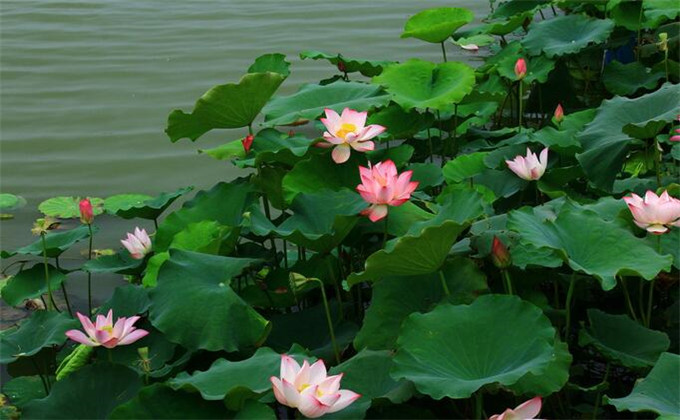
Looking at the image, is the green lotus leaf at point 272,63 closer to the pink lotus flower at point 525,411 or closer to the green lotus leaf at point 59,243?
the green lotus leaf at point 59,243

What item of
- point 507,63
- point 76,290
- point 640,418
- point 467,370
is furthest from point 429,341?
point 507,63

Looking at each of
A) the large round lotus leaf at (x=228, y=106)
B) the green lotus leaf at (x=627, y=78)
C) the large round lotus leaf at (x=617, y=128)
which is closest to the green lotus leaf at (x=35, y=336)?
the large round lotus leaf at (x=228, y=106)

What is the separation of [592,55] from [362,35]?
1.22 meters

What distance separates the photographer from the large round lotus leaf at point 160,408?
1246 mm

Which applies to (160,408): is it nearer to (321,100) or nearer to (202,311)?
(202,311)

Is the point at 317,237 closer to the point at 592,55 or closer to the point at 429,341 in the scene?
the point at 429,341

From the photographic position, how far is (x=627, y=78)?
2744 mm

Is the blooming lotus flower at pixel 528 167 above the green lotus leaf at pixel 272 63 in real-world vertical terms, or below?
below

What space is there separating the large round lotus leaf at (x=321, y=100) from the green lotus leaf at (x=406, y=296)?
0.62 metres

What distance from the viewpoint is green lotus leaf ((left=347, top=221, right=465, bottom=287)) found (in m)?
1.31

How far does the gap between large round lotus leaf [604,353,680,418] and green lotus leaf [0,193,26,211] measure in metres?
1.98

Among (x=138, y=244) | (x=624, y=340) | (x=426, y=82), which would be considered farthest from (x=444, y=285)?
(x=426, y=82)

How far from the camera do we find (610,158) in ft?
5.96

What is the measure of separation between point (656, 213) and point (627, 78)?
1449mm
